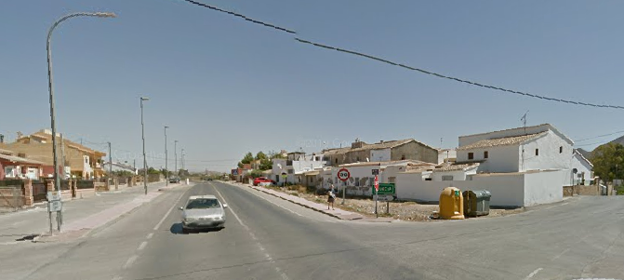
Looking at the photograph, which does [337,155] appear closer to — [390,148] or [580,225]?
[390,148]

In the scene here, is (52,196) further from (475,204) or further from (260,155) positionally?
(260,155)

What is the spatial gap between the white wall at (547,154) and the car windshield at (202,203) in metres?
27.6

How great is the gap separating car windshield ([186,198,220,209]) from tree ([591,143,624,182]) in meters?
58.0

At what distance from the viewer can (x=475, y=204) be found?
18172 millimetres

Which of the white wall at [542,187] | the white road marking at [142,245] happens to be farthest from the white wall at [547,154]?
the white road marking at [142,245]

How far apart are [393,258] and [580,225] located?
11513 millimetres

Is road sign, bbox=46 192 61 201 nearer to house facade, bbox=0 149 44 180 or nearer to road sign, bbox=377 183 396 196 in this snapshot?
road sign, bbox=377 183 396 196

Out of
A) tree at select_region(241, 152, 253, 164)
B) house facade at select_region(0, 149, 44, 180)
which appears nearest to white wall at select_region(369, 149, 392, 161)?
house facade at select_region(0, 149, 44, 180)

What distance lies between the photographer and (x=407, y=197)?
30.7m

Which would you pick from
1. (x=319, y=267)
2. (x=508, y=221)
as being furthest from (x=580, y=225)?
(x=319, y=267)

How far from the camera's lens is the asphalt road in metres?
7.69

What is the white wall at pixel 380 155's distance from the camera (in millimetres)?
45650

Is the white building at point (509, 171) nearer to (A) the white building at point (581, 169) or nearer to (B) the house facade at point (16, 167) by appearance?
(A) the white building at point (581, 169)

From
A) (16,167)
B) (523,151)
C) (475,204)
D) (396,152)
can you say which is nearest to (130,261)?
(475,204)
